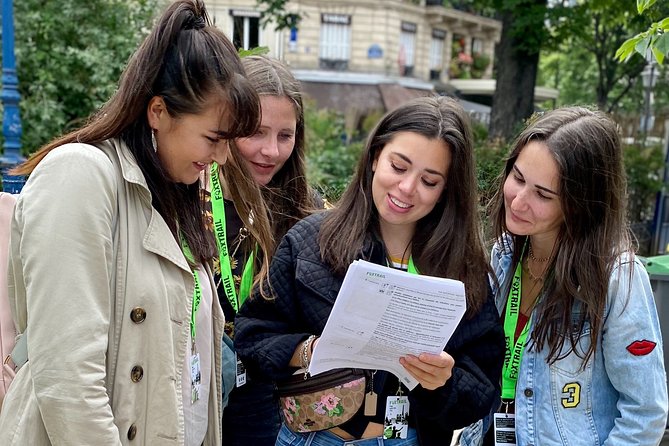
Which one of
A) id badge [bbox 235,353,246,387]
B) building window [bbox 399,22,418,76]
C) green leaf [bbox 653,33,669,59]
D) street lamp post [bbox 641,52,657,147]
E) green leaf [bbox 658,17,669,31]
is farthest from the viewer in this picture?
building window [bbox 399,22,418,76]

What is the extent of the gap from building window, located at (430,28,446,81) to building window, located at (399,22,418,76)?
4.48 ft

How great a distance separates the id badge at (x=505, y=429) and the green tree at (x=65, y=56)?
7.85 m

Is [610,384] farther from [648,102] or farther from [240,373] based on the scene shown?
[648,102]

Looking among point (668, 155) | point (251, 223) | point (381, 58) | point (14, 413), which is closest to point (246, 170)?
point (251, 223)

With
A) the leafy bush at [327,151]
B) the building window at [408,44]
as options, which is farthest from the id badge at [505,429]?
the building window at [408,44]

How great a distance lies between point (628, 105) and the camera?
16.3 meters

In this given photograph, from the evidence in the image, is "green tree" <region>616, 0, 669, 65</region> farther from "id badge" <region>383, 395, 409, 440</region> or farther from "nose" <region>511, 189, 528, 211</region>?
"id badge" <region>383, 395, 409, 440</region>

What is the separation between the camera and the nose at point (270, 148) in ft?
8.33

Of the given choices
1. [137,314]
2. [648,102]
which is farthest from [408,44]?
[137,314]

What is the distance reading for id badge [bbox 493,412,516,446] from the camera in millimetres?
2270

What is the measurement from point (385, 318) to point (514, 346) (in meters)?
0.60

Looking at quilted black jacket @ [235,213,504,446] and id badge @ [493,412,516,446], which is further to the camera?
id badge @ [493,412,516,446]

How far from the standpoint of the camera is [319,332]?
212cm

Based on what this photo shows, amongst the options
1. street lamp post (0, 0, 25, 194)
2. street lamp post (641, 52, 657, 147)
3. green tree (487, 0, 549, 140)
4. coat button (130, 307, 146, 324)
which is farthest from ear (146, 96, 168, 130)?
street lamp post (641, 52, 657, 147)
